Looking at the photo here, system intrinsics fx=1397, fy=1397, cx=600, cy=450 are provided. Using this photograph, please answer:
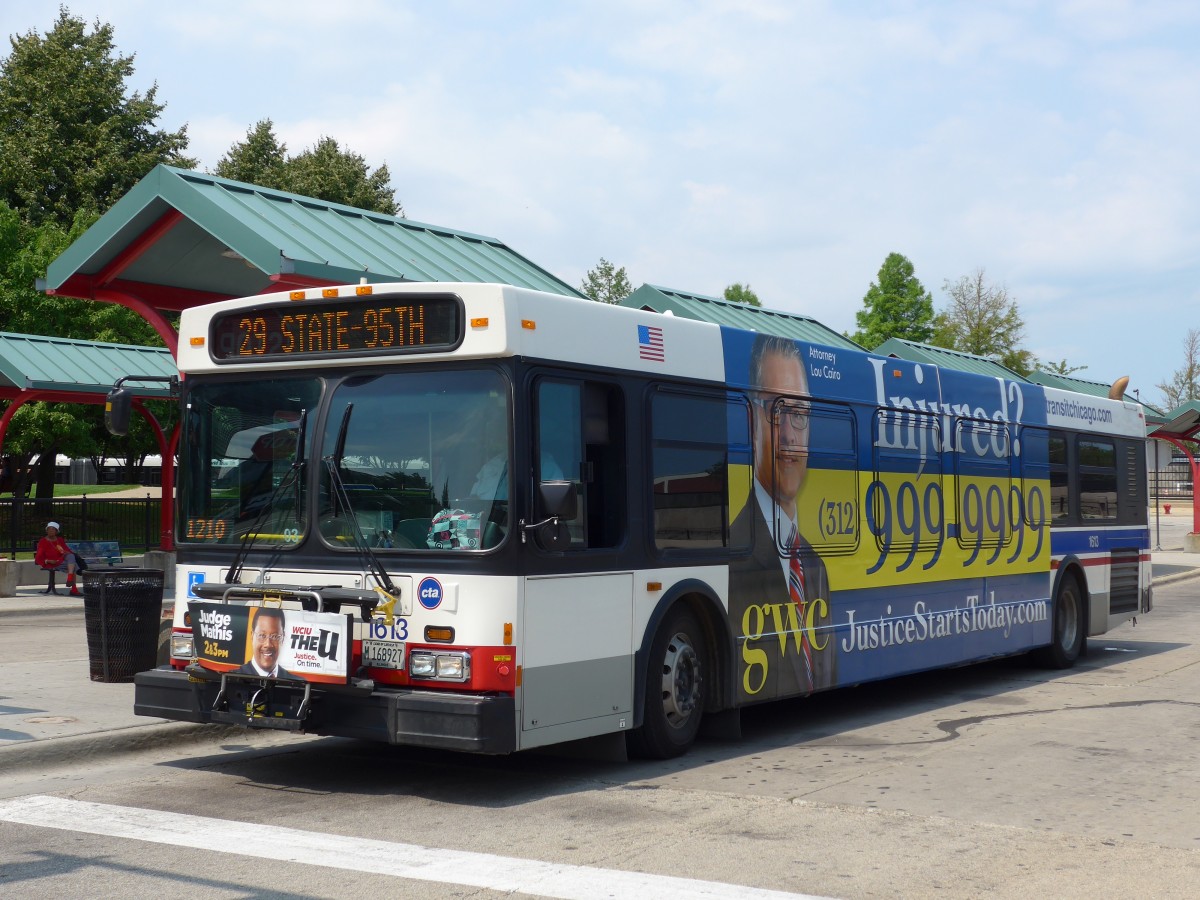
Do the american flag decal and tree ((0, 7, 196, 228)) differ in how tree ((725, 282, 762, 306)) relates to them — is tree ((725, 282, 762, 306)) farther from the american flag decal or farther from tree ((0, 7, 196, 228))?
the american flag decal

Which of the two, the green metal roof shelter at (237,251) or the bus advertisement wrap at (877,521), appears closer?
the bus advertisement wrap at (877,521)

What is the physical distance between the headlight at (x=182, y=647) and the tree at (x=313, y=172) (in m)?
42.1

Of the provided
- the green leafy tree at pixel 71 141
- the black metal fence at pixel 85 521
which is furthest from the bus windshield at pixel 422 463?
the green leafy tree at pixel 71 141

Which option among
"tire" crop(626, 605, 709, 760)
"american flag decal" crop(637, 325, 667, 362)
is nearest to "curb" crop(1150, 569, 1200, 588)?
"tire" crop(626, 605, 709, 760)

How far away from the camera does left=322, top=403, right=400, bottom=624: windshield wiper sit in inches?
310

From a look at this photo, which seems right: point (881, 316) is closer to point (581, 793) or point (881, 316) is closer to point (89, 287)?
point (89, 287)

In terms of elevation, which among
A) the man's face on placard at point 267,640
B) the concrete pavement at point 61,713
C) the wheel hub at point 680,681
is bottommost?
the concrete pavement at point 61,713

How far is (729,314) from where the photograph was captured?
23547 millimetres

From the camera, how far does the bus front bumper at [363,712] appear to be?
7.50 metres

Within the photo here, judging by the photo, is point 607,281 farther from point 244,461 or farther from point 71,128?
point 244,461

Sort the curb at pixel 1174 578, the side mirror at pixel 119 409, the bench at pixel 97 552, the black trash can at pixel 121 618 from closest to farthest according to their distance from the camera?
the side mirror at pixel 119 409
the black trash can at pixel 121 618
the bench at pixel 97 552
the curb at pixel 1174 578

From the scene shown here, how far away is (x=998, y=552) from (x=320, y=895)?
30.2ft

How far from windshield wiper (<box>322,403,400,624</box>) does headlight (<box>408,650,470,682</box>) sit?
291mm

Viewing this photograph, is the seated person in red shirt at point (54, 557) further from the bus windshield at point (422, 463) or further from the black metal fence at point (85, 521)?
the bus windshield at point (422, 463)
